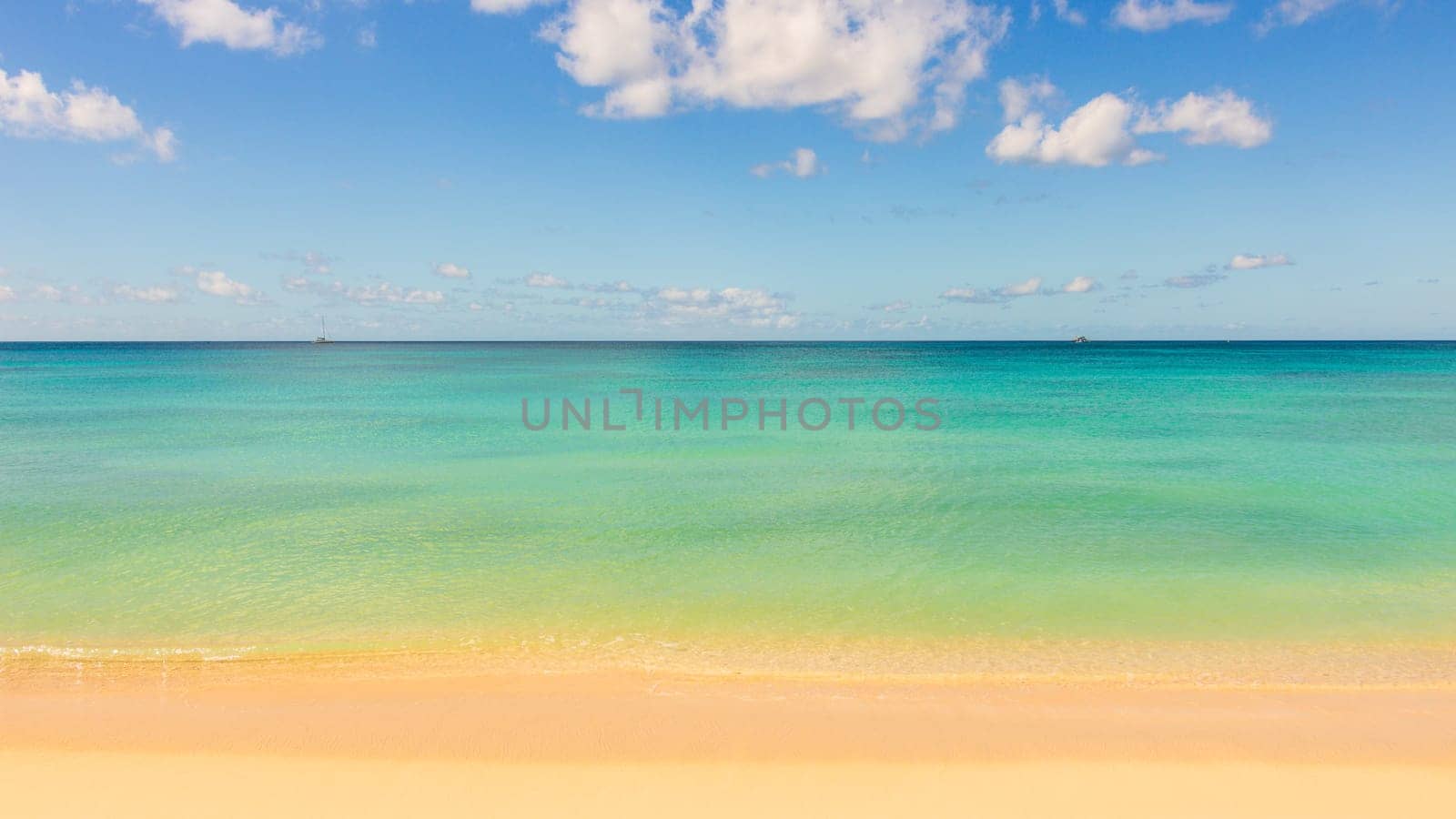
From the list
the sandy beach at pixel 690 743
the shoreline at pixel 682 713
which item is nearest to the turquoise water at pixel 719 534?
the shoreline at pixel 682 713

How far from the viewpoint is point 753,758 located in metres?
5.47

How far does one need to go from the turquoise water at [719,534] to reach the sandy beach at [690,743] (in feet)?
3.17

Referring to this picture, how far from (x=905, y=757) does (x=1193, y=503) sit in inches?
416

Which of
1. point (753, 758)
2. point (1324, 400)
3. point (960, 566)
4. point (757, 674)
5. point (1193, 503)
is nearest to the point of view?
point (753, 758)

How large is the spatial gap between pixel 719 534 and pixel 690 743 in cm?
571

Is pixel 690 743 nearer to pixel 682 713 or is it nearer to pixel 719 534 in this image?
pixel 682 713

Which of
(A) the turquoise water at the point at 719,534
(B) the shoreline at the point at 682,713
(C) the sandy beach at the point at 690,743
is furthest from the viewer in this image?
(A) the turquoise water at the point at 719,534

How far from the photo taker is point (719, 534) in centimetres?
1133

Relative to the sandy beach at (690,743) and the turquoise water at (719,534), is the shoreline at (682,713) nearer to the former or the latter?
the sandy beach at (690,743)

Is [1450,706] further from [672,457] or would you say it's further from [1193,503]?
[672,457]

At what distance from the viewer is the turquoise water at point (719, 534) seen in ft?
26.2

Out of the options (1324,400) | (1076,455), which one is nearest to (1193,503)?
(1076,455)

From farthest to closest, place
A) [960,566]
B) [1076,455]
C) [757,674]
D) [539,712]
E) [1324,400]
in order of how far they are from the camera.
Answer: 1. [1324,400]
2. [1076,455]
3. [960,566]
4. [757,674]
5. [539,712]

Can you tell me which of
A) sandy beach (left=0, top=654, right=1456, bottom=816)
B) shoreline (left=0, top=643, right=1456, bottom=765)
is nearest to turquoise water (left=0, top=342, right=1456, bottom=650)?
shoreline (left=0, top=643, right=1456, bottom=765)
